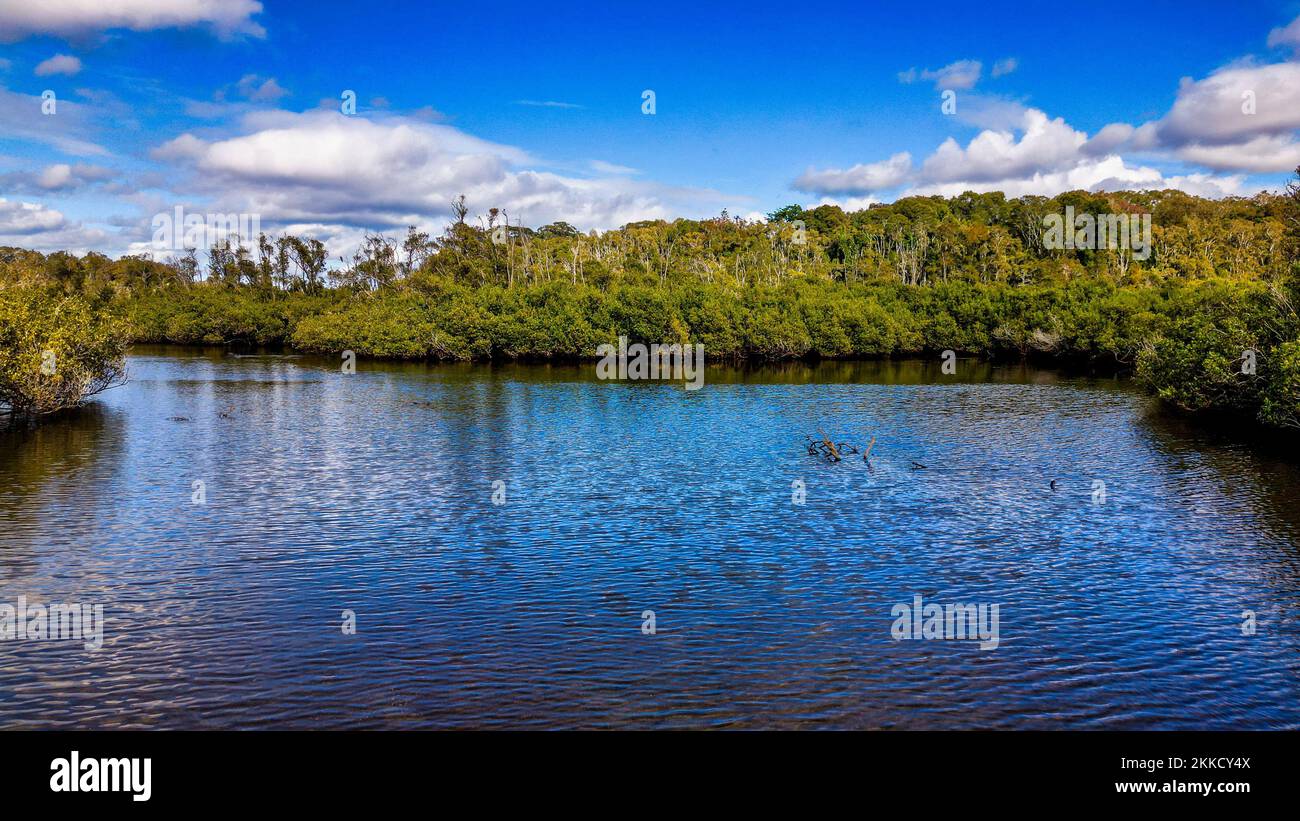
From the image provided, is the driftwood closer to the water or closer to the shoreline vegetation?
the water

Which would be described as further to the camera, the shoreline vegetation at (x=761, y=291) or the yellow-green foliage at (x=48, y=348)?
the shoreline vegetation at (x=761, y=291)

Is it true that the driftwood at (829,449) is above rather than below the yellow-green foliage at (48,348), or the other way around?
below

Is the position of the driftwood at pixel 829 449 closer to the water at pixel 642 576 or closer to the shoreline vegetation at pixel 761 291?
the water at pixel 642 576

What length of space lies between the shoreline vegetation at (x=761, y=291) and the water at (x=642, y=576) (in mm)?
19521

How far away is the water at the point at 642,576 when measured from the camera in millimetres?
14938

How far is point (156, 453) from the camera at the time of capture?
38781mm

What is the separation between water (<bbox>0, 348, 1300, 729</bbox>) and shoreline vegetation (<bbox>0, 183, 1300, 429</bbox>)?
19.5 meters

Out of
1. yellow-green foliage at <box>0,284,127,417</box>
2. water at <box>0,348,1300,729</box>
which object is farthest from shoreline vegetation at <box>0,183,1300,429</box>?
water at <box>0,348,1300,729</box>

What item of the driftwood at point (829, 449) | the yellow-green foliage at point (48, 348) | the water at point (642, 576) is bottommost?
the water at point (642, 576)

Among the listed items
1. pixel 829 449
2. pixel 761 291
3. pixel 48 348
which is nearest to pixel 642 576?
pixel 829 449

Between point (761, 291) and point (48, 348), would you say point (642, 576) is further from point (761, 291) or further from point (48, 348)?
point (761, 291)

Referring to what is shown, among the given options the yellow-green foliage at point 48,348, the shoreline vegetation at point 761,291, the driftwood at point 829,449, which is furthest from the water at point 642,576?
the shoreline vegetation at point 761,291
